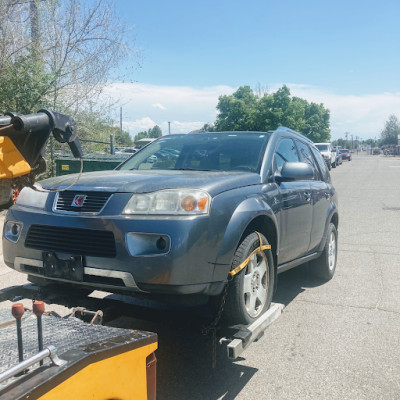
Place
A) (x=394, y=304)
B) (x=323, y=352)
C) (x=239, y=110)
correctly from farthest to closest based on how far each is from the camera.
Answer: (x=239, y=110) < (x=394, y=304) < (x=323, y=352)

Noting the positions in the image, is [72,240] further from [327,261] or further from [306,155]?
[327,261]

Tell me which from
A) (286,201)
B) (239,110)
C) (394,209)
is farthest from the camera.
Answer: (239,110)

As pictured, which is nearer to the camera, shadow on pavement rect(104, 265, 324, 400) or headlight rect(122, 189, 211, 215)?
headlight rect(122, 189, 211, 215)

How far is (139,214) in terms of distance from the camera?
3100mm

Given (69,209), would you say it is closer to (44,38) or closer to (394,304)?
(394,304)

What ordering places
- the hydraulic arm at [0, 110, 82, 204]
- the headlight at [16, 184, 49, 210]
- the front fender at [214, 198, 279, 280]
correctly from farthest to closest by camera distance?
the headlight at [16, 184, 49, 210] < the front fender at [214, 198, 279, 280] < the hydraulic arm at [0, 110, 82, 204]

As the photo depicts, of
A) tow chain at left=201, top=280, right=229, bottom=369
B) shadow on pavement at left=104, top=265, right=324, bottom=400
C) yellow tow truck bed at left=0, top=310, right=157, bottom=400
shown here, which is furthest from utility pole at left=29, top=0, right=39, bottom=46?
yellow tow truck bed at left=0, top=310, right=157, bottom=400

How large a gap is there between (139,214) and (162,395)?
49.5 inches

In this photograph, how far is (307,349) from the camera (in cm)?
393

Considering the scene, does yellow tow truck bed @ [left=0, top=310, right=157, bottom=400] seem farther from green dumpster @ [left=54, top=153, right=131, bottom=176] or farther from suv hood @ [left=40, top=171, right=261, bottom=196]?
green dumpster @ [left=54, top=153, right=131, bottom=176]

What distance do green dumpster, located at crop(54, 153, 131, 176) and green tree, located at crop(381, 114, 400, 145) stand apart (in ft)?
396

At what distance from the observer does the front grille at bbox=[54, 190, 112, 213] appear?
3.21m

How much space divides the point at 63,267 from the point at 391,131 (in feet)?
431

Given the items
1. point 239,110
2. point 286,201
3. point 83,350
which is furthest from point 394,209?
point 239,110
